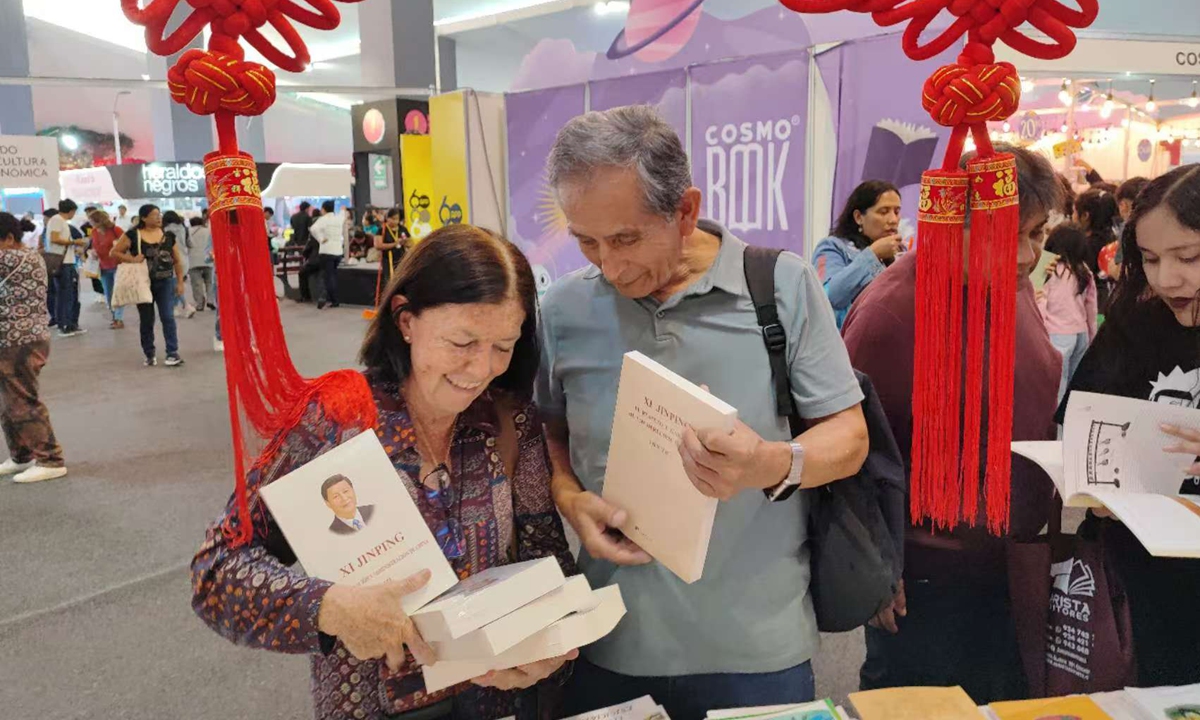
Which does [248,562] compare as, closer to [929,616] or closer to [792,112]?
[929,616]

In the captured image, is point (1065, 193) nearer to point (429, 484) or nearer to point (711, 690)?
point (711, 690)

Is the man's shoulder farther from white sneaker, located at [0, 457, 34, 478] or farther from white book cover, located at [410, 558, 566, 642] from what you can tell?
white sneaker, located at [0, 457, 34, 478]

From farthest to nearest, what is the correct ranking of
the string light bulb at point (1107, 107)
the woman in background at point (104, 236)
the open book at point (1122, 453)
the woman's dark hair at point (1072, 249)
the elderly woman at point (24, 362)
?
the woman in background at point (104, 236) → the string light bulb at point (1107, 107) → the elderly woman at point (24, 362) → the woman's dark hair at point (1072, 249) → the open book at point (1122, 453)

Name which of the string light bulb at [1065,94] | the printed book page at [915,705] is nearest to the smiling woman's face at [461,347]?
the printed book page at [915,705]

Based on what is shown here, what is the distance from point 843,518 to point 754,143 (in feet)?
10.5

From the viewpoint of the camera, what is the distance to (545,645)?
3.20 feet

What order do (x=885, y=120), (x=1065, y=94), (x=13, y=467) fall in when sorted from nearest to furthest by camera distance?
(x=885, y=120)
(x=13, y=467)
(x=1065, y=94)

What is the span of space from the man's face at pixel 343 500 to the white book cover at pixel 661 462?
1.05ft

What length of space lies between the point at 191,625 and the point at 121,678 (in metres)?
0.36

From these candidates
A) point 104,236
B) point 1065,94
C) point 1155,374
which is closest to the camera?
point 1155,374

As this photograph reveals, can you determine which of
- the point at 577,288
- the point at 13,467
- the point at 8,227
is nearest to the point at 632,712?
the point at 577,288

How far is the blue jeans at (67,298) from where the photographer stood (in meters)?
9.93

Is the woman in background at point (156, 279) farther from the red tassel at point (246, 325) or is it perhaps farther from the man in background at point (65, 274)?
the red tassel at point (246, 325)

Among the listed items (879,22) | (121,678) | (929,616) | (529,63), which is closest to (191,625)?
(121,678)
